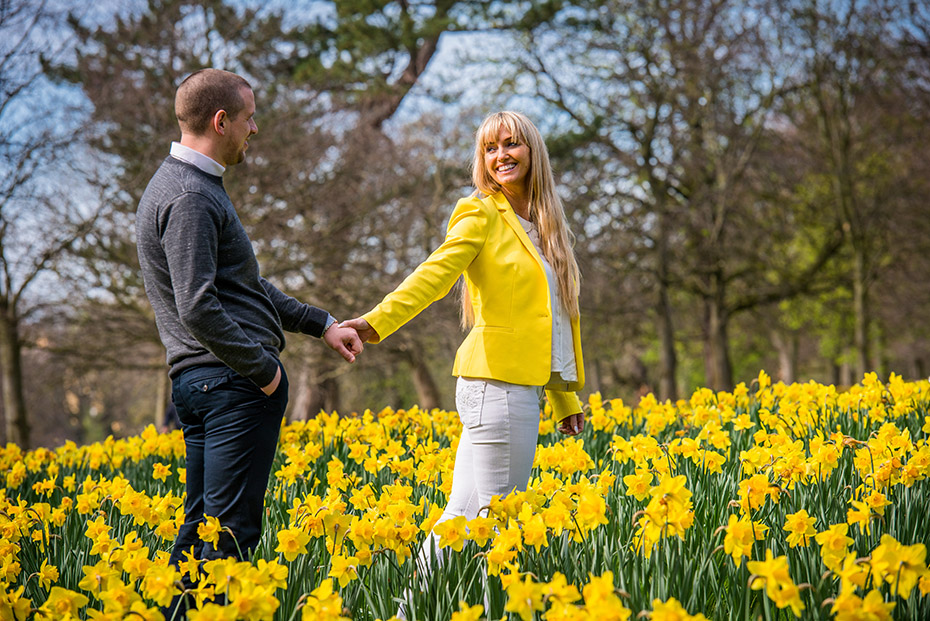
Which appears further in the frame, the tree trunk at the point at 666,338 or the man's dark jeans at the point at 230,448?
the tree trunk at the point at 666,338

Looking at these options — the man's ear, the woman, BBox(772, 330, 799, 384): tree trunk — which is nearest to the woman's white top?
the woman

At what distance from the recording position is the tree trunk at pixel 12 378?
8.30 m

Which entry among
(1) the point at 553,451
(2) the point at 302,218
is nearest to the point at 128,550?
(1) the point at 553,451

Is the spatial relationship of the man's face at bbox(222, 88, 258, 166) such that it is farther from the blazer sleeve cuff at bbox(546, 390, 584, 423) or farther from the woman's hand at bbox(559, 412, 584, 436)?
the woman's hand at bbox(559, 412, 584, 436)

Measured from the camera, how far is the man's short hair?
7.22ft

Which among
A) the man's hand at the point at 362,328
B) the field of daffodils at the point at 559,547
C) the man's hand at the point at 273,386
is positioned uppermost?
the man's hand at the point at 362,328

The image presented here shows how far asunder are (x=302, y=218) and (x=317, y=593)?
8.62 meters

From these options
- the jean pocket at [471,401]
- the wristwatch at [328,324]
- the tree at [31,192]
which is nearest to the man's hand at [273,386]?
the wristwatch at [328,324]

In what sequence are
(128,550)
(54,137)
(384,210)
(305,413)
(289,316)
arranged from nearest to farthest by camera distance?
(128,550)
(289,316)
(54,137)
(384,210)
(305,413)

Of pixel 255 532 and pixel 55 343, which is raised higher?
pixel 55 343

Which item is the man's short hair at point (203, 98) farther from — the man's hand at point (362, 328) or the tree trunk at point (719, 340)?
the tree trunk at point (719, 340)

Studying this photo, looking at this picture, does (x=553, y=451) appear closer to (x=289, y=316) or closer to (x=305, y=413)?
(x=289, y=316)

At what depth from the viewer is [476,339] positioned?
235cm

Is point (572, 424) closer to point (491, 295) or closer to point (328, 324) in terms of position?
point (491, 295)
